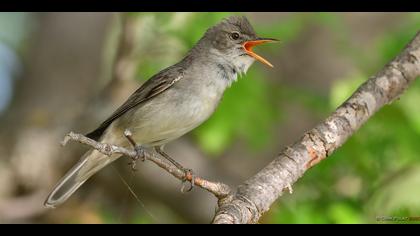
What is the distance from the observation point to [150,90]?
5559 mm

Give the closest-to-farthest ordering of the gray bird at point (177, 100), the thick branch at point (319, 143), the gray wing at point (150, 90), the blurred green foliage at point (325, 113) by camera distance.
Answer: the thick branch at point (319, 143) → the gray bird at point (177, 100) → the gray wing at point (150, 90) → the blurred green foliage at point (325, 113)

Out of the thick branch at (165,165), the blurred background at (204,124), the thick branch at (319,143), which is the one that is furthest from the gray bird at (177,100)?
the thick branch at (165,165)

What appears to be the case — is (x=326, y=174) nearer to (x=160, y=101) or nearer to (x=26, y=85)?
(x=160, y=101)

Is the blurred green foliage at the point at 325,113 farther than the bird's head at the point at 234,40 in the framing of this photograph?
No

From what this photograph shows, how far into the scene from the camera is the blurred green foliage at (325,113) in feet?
18.4

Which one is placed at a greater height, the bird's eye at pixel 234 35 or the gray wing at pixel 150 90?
the bird's eye at pixel 234 35

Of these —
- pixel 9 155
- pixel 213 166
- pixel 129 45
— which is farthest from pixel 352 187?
pixel 9 155

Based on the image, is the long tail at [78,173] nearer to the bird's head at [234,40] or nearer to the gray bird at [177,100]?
the gray bird at [177,100]

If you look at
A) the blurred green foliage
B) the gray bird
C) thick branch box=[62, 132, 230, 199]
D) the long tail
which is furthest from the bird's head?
thick branch box=[62, 132, 230, 199]

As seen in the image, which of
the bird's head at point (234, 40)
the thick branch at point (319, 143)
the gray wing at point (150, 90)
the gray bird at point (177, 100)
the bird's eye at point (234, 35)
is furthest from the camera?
the bird's eye at point (234, 35)

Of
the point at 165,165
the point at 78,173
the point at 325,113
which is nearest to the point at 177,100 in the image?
the point at 78,173

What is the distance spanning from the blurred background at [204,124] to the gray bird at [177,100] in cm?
54

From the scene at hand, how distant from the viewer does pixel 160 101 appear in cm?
540
